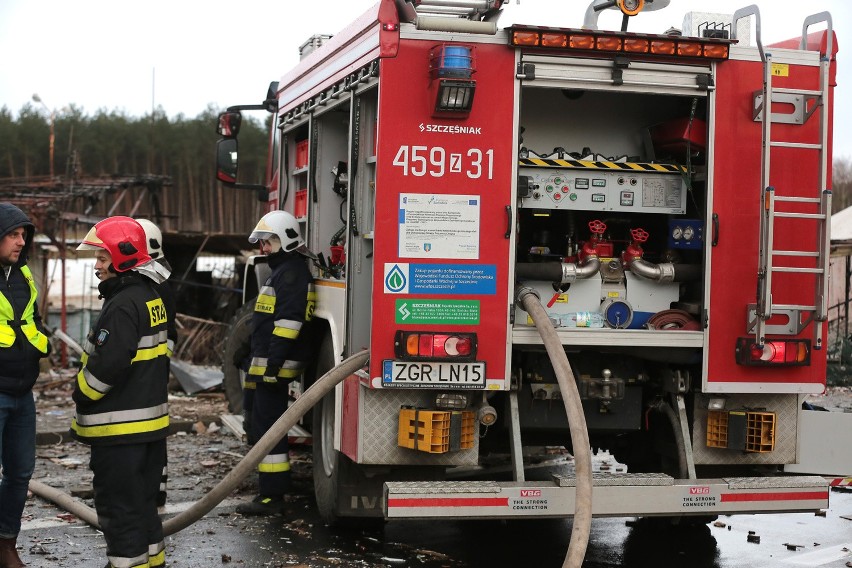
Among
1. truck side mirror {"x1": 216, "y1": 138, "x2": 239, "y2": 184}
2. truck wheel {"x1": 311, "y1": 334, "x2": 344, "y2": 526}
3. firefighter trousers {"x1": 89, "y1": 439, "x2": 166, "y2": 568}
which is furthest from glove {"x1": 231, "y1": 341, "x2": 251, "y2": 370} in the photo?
firefighter trousers {"x1": 89, "y1": 439, "x2": 166, "y2": 568}

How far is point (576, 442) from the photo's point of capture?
4984 millimetres

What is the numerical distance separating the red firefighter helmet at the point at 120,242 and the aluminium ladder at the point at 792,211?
315cm

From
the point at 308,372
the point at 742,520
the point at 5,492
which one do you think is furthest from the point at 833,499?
the point at 5,492

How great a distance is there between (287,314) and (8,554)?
2.23m

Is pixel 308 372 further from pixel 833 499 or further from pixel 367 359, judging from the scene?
pixel 833 499

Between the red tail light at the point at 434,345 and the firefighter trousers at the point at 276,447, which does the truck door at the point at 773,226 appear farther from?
the firefighter trousers at the point at 276,447

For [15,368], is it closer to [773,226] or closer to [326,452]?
[326,452]

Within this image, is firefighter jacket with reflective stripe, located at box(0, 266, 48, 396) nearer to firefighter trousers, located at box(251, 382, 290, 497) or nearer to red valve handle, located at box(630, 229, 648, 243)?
firefighter trousers, located at box(251, 382, 290, 497)

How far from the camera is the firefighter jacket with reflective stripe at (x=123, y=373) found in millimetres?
4879

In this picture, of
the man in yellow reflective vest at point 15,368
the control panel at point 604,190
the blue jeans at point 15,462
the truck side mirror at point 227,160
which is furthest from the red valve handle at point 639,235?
the truck side mirror at point 227,160

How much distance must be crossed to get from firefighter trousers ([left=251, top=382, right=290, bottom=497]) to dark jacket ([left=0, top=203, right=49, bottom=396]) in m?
1.88

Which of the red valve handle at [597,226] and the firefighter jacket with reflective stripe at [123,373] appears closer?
the firefighter jacket with reflective stripe at [123,373]

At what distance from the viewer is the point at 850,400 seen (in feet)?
49.6

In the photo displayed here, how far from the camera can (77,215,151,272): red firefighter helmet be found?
5.05m
